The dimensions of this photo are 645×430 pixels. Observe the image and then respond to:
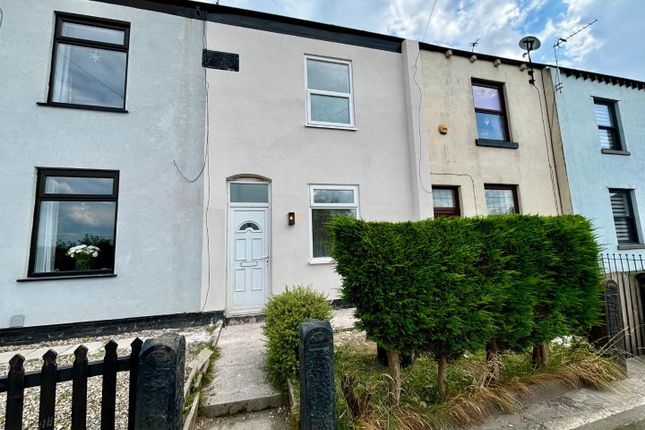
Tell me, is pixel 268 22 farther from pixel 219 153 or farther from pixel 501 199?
pixel 501 199

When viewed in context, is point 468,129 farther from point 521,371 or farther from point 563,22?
point 521,371

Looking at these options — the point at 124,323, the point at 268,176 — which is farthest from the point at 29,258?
the point at 268,176

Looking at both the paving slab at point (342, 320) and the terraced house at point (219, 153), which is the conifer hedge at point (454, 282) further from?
the terraced house at point (219, 153)

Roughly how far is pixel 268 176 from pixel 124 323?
3641mm

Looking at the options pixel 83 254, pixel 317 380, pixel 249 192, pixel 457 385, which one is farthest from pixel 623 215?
pixel 83 254

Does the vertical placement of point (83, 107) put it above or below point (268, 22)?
below

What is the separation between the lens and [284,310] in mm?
2973

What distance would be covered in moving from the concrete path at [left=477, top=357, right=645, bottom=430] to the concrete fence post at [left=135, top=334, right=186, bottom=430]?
2.33 m

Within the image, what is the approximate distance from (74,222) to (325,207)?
15.2ft

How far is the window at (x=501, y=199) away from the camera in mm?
7688

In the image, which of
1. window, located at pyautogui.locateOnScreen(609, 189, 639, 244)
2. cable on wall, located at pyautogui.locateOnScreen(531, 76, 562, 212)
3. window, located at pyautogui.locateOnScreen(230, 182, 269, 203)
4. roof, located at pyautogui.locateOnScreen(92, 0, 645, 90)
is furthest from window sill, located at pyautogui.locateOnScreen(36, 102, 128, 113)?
Result: window, located at pyautogui.locateOnScreen(609, 189, 639, 244)

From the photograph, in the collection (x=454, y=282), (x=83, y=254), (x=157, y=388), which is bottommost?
(x=157, y=388)

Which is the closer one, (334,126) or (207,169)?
(207,169)

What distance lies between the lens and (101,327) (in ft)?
15.7
